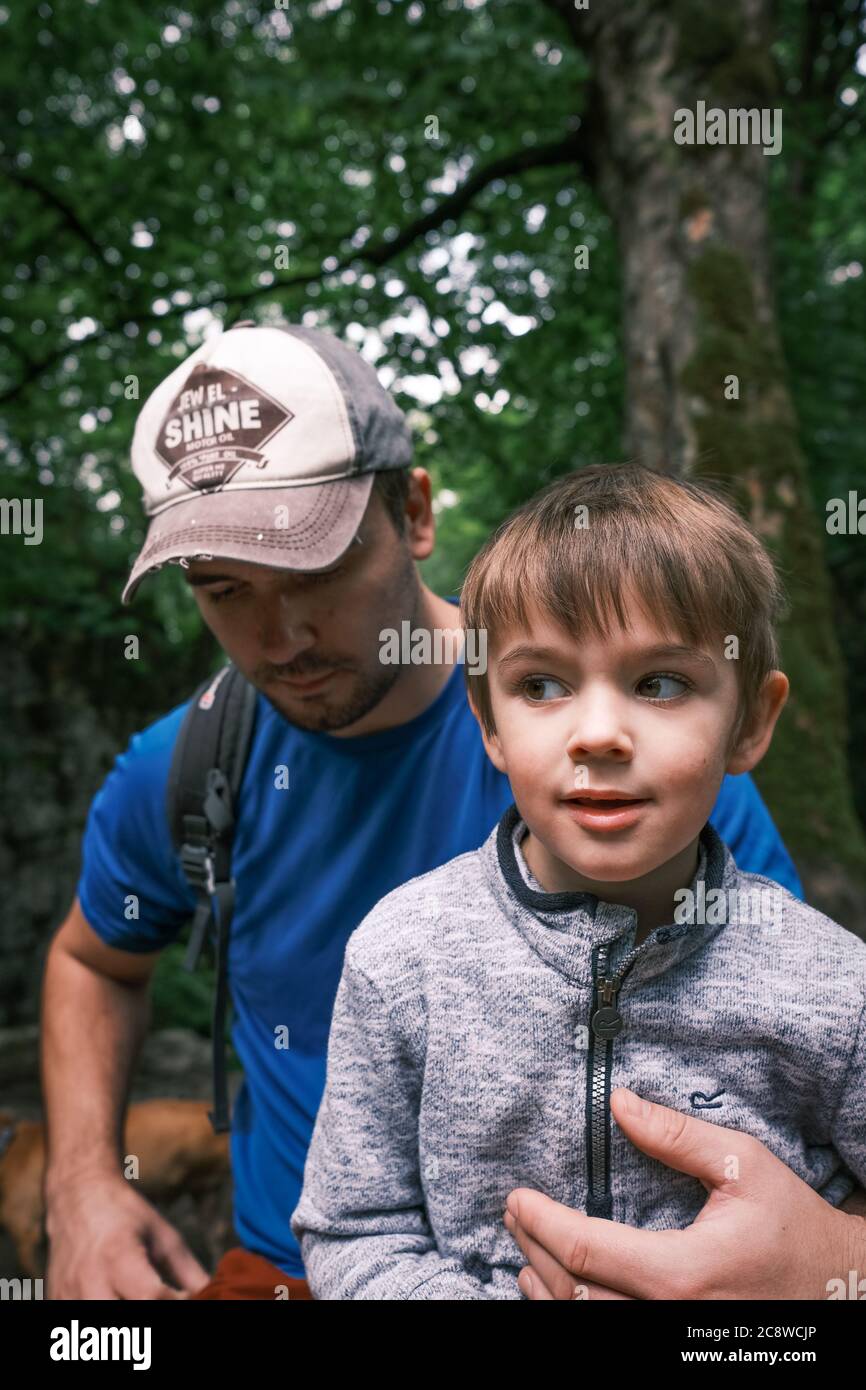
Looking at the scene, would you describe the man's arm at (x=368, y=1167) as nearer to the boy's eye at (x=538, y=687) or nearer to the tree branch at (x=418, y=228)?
the boy's eye at (x=538, y=687)

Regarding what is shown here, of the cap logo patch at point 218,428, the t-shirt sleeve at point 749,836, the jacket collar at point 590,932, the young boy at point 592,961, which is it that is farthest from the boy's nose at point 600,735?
the cap logo patch at point 218,428

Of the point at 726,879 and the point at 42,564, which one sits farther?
the point at 42,564

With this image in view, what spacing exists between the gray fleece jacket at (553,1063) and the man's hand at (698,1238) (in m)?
0.04

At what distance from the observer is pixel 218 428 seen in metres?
1.91

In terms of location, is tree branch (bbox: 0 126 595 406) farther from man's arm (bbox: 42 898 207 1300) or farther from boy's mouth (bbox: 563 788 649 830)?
boy's mouth (bbox: 563 788 649 830)

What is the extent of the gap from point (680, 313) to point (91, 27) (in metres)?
3.30

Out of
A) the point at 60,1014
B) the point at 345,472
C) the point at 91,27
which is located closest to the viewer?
the point at 345,472

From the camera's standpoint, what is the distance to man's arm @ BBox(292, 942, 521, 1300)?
1431mm

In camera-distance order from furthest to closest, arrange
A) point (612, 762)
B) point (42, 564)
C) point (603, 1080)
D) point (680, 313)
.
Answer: point (42, 564) < point (680, 313) < point (603, 1080) < point (612, 762)

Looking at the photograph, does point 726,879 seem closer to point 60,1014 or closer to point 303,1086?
point 303,1086

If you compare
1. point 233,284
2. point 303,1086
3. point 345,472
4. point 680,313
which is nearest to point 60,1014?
point 303,1086

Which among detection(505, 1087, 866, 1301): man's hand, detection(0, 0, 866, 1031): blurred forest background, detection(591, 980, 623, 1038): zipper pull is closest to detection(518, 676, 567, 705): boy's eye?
detection(591, 980, 623, 1038): zipper pull

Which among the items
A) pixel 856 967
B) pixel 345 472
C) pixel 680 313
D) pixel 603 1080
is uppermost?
pixel 680 313

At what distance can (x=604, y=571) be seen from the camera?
1306 millimetres
